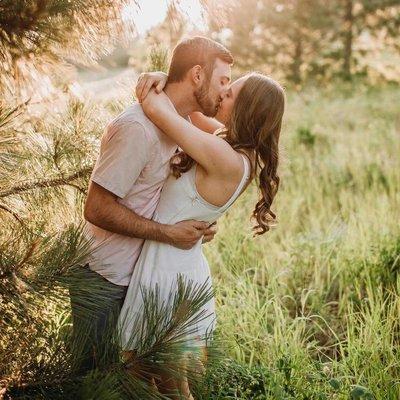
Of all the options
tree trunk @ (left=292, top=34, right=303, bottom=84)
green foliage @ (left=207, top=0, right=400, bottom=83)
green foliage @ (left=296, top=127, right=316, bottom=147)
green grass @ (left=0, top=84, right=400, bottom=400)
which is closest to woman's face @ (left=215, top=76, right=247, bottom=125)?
green grass @ (left=0, top=84, right=400, bottom=400)

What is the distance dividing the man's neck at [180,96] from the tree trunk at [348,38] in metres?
19.1

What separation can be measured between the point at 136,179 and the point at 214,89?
568 millimetres

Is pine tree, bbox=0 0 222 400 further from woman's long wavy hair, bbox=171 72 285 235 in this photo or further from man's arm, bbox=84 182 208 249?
woman's long wavy hair, bbox=171 72 285 235

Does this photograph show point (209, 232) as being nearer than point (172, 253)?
No

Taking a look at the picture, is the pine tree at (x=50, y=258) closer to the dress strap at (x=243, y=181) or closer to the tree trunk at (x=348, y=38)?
the dress strap at (x=243, y=181)

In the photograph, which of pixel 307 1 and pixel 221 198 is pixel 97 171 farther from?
pixel 307 1

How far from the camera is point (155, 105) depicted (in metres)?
2.38

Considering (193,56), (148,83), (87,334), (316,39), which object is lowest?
(87,334)

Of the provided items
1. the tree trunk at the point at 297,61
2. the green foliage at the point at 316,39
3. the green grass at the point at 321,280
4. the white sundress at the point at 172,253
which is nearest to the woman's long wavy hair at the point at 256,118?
the white sundress at the point at 172,253

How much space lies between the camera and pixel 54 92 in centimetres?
268

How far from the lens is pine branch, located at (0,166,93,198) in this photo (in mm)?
2207

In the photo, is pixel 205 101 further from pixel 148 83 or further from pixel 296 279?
pixel 296 279

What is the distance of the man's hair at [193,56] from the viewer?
2.54 m

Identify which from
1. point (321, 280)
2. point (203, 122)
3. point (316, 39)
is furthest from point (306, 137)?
point (316, 39)
